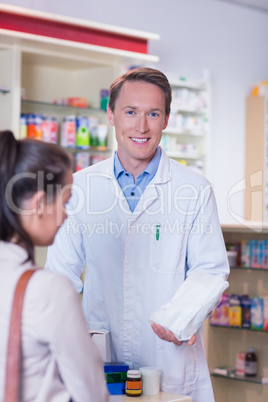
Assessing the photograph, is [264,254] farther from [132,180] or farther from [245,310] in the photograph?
[132,180]

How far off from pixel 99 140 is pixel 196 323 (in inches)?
142

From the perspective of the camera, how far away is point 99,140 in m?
5.47

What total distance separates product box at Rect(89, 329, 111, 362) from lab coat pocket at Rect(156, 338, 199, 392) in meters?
0.18

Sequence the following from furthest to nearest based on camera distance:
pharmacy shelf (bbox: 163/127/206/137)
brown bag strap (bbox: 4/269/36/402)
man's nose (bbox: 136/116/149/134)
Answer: pharmacy shelf (bbox: 163/127/206/137), man's nose (bbox: 136/116/149/134), brown bag strap (bbox: 4/269/36/402)

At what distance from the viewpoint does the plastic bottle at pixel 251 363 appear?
395 centimetres

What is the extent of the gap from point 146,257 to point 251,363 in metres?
1.96

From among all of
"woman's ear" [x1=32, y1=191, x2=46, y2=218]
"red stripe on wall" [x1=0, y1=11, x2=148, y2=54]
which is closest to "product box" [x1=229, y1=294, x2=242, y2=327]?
"red stripe on wall" [x1=0, y1=11, x2=148, y2=54]

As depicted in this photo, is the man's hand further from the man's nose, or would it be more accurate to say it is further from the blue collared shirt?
the man's nose

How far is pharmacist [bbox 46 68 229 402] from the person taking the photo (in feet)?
7.38

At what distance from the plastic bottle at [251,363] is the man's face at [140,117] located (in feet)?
6.73

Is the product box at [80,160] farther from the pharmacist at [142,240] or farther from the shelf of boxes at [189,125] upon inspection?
the pharmacist at [142,240]

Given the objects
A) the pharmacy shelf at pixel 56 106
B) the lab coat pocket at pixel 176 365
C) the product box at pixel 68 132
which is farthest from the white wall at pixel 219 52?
the lab coat pocket at pixel 176 365

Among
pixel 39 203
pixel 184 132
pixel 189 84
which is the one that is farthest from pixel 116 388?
pixel 189 84

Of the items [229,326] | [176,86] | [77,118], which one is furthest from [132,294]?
[176,86]
